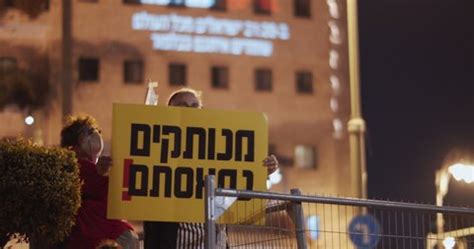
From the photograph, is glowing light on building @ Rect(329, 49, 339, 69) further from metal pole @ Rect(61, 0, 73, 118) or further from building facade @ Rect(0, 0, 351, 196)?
metal pole @ Rect(61, 0, 73, 118)

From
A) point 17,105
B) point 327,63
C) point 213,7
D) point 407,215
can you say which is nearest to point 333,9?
point 327,63

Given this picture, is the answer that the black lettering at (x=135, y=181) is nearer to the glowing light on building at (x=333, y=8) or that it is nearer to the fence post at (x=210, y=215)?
the fence post at (x=210, y=215)

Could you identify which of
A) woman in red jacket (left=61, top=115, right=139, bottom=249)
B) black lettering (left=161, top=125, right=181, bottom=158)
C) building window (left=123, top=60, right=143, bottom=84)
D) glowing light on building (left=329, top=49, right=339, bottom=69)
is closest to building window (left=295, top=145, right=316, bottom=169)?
glowing light on building (left=329, top=49, right=339, bottom=69)

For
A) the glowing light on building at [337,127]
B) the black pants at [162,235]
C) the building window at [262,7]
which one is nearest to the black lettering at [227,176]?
the black pants at [162,235]

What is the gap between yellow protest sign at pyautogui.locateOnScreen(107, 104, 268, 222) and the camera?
646 centimetres

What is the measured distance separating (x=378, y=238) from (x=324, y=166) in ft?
115

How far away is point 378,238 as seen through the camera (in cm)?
Result: 697

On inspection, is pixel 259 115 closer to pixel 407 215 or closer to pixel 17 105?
pixel 407 215

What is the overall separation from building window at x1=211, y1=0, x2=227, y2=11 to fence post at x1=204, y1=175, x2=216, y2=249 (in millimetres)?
34722

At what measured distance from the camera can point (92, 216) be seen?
6707 mm

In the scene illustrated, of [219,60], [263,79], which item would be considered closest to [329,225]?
[219,60]

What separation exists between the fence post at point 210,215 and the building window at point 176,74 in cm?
3401

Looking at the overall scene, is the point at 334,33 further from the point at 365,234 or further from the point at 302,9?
the point at 365,234

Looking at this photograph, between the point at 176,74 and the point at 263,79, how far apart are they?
3774mm
